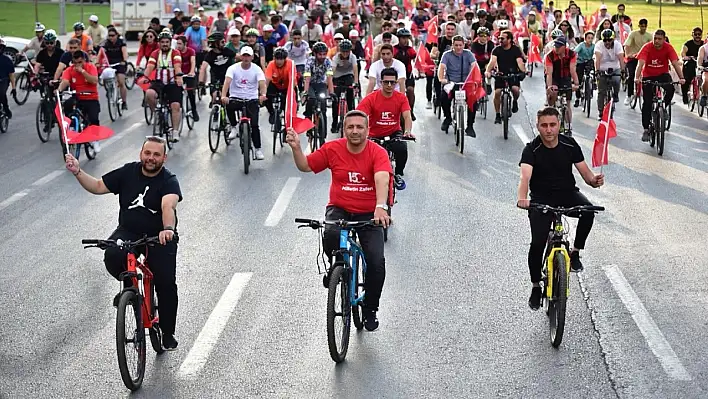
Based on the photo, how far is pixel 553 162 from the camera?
9.39 metres

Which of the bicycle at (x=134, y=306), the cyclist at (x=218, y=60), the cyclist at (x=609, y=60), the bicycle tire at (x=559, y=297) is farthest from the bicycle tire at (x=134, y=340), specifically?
the cyclist at (x=609, y=60)

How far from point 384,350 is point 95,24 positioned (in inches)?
935

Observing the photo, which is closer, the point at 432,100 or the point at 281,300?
the point at 281,300

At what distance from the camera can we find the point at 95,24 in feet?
101

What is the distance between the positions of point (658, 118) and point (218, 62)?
7599mm

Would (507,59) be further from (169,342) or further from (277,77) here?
(169,342)

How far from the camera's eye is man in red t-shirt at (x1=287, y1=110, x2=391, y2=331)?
8.84m

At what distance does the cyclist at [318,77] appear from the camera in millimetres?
19703

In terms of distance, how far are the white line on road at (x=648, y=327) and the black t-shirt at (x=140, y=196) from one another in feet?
11.7

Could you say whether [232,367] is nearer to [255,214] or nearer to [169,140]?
[255,214]

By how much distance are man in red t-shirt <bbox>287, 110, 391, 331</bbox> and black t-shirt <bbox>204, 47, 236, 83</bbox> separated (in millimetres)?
12507

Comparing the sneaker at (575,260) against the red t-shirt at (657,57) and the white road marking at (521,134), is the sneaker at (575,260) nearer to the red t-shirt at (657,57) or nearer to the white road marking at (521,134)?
the red t-shirt at (657,57)

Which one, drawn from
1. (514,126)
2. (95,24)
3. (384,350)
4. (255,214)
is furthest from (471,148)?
(95,24)

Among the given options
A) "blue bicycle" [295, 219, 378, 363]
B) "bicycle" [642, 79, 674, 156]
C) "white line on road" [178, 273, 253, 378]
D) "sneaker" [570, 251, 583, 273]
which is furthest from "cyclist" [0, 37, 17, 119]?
"sneaker" [570, 251, 583, 273]
